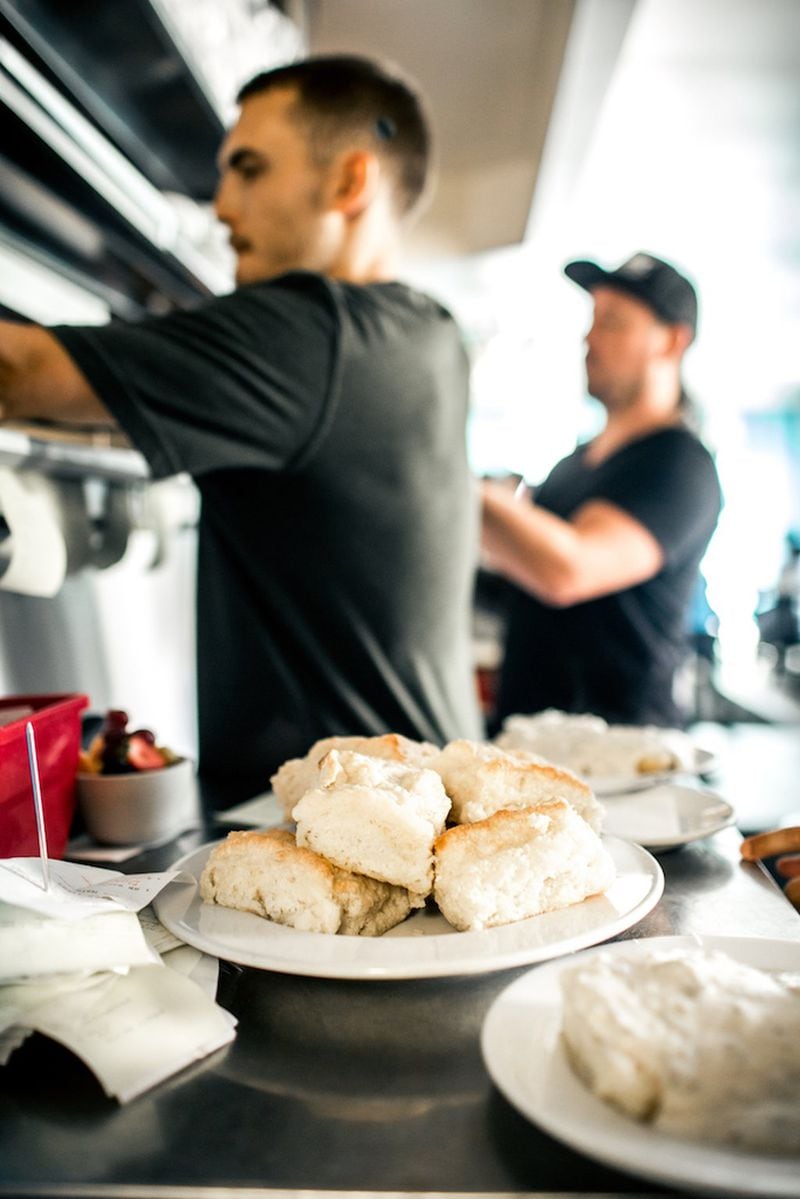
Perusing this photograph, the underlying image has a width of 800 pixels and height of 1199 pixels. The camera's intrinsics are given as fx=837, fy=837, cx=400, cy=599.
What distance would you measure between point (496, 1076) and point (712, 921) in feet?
1.16

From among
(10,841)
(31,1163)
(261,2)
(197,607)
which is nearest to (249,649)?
(197,607)

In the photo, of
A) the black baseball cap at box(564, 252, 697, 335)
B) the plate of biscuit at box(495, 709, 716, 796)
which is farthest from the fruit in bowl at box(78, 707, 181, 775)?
the black baseball cap at box(564, 252, 697, 335)

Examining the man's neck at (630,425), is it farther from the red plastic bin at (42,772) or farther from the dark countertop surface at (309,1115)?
the dark countertop surface at (309,1115)

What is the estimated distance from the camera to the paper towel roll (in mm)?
1082

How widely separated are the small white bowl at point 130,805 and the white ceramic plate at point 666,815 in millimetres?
507

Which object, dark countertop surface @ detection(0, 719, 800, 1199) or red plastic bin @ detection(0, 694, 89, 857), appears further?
red plastic bin @ detection(0, 694, 89, 857)

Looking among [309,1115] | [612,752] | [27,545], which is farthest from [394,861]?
[27,545]

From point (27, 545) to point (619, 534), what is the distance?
1290 millimetres

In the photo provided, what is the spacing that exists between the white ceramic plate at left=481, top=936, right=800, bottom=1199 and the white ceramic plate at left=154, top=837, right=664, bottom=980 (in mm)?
27

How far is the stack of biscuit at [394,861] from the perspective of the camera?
62 cm

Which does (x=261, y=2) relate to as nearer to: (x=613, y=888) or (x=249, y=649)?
(x=249, y=649)

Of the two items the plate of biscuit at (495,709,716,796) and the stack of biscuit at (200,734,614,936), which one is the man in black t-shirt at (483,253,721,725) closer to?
the plate of biscuit at (495,709,716,796)

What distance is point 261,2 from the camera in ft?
5.77

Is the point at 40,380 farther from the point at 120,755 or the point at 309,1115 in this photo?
the point at 309,1115
